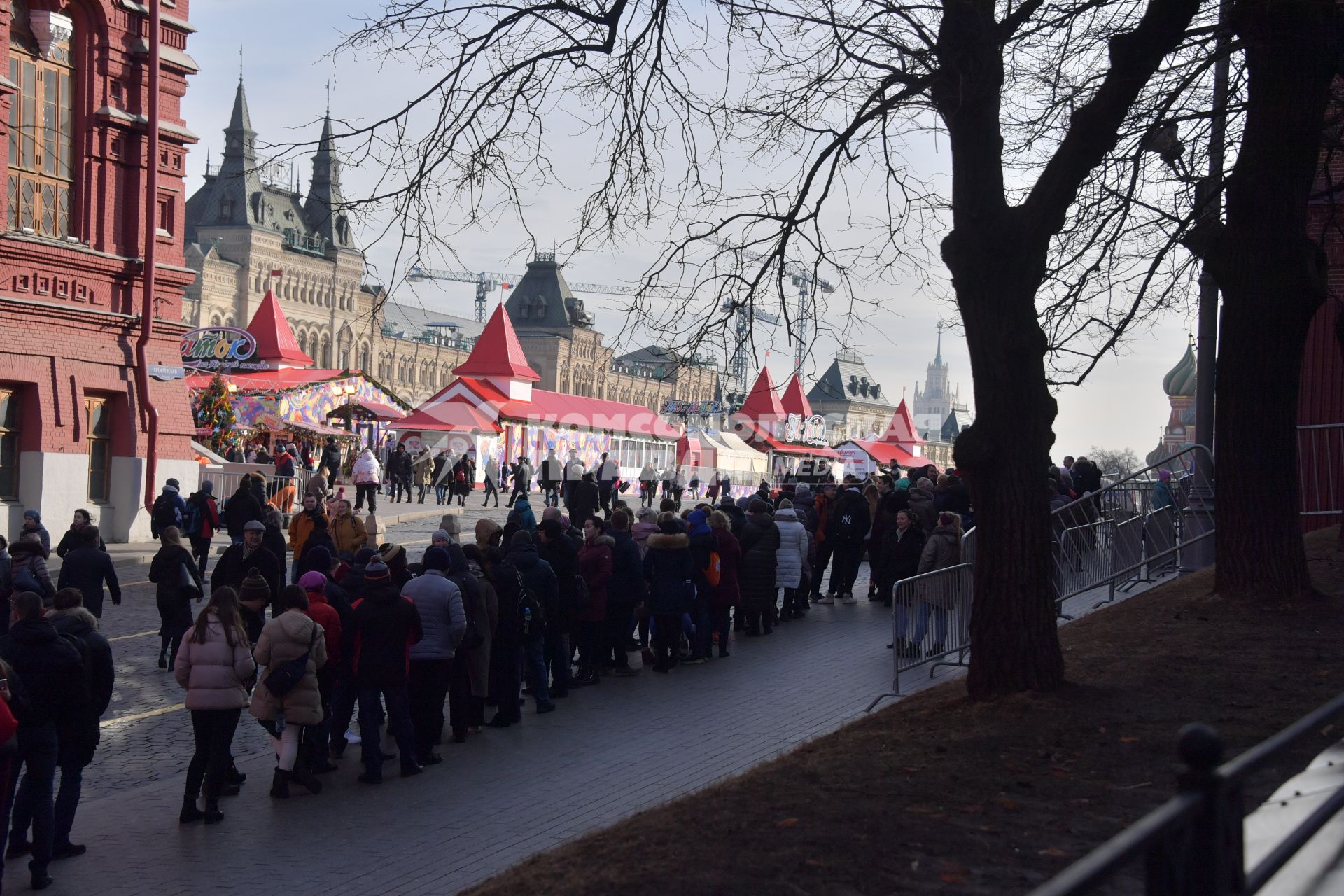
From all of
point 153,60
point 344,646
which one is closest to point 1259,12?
point 344,646

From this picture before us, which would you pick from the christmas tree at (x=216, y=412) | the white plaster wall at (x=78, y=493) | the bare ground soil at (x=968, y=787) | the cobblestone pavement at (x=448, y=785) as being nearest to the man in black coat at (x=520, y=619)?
the cobblestone pavement at (x=448, y=785)

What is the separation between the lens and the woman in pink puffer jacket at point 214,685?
8773 mm

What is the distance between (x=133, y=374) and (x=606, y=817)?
2040 cm

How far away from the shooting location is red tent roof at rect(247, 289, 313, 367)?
48.8m

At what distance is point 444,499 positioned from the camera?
132 feet

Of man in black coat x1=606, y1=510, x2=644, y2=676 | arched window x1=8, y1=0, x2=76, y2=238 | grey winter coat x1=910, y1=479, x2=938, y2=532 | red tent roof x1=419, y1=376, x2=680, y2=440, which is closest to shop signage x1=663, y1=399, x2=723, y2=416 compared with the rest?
red tent roof x1=419, y1=376, x2=680, y2=440

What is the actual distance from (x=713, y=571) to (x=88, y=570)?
635 cm

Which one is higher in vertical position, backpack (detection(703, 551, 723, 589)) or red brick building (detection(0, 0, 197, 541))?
red brick building (detection(0, 0, 197, 541))

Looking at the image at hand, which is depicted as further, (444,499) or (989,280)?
(444,499)

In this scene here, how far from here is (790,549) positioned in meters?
17.4

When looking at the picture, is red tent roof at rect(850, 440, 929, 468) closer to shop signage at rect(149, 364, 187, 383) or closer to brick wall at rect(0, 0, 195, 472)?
shop signage at rect(149, 364, 187, 383)

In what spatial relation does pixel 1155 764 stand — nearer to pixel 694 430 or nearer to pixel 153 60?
pixel 153 60

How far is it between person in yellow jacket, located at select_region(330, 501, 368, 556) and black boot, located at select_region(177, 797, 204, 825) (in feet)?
23.3

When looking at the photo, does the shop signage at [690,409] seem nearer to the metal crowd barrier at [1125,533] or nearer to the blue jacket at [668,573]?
the metal crowd barrier at [1125,533]
